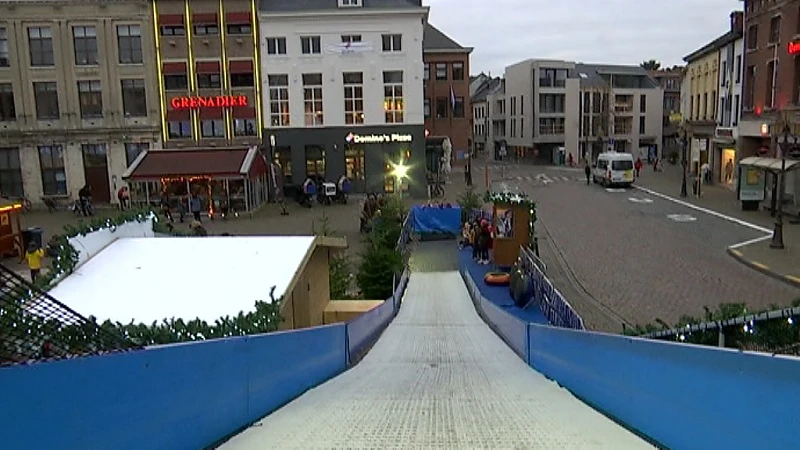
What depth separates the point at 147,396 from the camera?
12.1 ft

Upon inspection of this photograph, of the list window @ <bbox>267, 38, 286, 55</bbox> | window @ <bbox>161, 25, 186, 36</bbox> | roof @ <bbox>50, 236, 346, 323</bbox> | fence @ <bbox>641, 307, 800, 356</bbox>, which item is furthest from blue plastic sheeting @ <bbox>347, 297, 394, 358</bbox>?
window @ <bbox>161, 25, 186, 36</bbox>

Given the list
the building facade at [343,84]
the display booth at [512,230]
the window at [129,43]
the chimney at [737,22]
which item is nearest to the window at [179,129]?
the window at [129,43]

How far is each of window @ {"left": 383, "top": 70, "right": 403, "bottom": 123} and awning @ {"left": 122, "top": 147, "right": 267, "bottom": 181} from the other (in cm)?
775

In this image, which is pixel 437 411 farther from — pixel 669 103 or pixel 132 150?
pixel 669 103

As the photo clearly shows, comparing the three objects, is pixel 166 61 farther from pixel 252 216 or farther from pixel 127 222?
pixel 127 222

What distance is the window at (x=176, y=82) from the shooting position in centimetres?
3781

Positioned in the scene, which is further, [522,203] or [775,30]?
[775,30]

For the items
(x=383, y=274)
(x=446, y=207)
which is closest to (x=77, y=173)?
(x=446, y=207)

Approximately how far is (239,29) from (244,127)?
5524 mm

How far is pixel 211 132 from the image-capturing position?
1499 inches

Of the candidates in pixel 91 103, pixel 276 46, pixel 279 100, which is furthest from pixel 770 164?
pixel 91 103

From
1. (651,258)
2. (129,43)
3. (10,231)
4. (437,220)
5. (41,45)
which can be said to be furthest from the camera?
(129,43)

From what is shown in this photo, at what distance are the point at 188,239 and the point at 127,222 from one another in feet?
4.87

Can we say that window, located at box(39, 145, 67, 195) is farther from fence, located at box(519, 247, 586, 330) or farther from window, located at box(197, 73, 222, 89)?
fence, located at box(519, 247, 586, 330)
